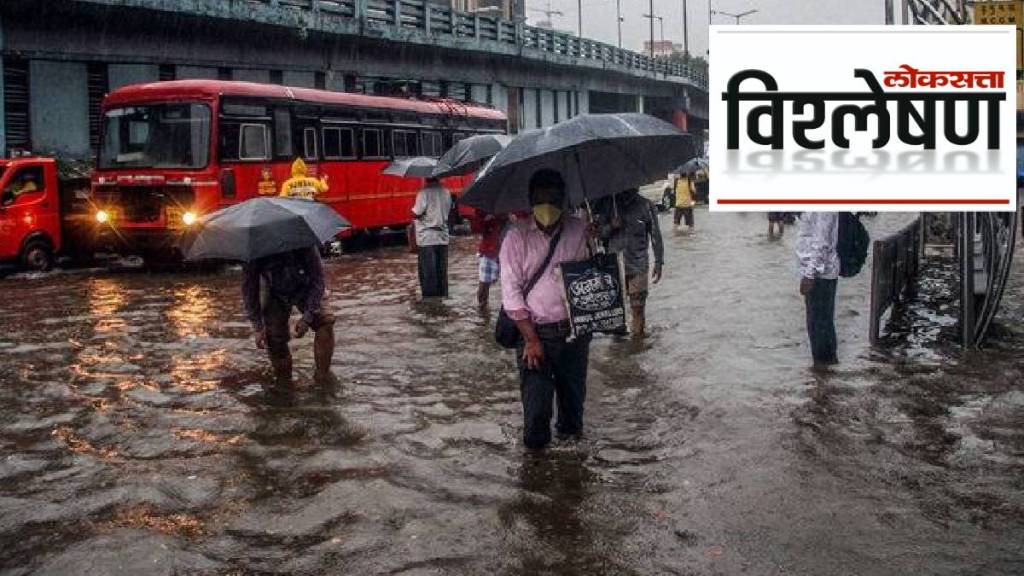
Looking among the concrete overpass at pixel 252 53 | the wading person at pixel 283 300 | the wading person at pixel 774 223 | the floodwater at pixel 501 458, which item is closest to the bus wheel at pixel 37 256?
the concrete overpass at pixel 252 53

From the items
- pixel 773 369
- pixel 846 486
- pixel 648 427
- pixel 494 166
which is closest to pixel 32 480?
pixel 494 166

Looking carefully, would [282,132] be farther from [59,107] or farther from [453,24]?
[453,24]

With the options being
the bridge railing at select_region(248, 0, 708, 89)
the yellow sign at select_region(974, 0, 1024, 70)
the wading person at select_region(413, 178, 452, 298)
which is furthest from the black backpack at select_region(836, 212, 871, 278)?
the bridge railing at select_region(248, 0, 708, 89)

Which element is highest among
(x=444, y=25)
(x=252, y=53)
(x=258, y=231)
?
(x=444, y=25)

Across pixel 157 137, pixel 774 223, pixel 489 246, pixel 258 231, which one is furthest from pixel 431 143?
pixel 258 231

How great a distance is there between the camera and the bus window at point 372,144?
70.1ft

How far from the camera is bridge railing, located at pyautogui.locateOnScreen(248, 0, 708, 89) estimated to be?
30289 mm

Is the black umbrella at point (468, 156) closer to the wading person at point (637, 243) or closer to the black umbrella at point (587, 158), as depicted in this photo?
the wading person at point (637, 243)

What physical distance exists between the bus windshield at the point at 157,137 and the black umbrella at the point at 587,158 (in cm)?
1134

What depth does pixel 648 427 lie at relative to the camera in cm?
700

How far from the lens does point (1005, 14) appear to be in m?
8.32

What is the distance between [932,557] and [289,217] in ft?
15.9

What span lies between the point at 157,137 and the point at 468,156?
817 cm

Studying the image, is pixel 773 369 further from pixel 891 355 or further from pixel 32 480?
pixel 32 480
